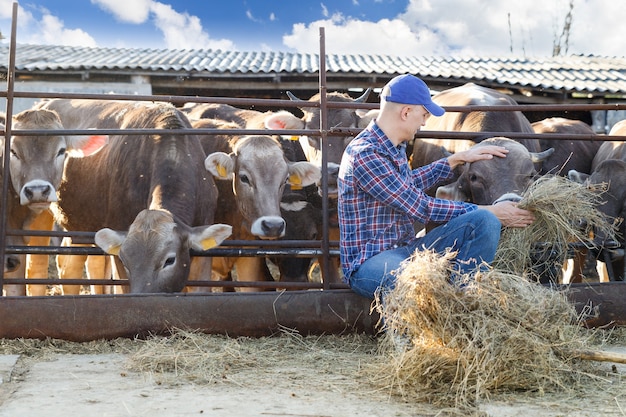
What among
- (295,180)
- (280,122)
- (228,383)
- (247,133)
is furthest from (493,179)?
(228,383)

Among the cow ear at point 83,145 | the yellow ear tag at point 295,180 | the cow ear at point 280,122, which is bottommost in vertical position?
the yellow ear tag at point 295,180

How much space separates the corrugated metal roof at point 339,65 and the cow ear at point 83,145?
6.37 metres

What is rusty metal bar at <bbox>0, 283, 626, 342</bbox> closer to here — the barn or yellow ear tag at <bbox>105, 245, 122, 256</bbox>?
yellow ear tag at <bbox>105, 245, 122, 256</bbox>

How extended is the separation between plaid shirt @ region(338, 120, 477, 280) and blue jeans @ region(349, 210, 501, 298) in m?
0.09

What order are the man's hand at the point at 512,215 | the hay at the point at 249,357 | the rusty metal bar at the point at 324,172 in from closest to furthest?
the hay at the point at 249,357, the man's hand at the point at 512,215, the rusty metal bar at the point at 324,172

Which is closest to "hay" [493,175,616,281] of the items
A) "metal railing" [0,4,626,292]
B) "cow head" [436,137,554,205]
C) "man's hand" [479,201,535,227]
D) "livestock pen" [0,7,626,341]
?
"man's hand" [479,201,535,227]

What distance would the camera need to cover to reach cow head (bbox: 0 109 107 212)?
676 cm

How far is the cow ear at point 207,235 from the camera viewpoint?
606 centimetres

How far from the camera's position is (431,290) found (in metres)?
3.87

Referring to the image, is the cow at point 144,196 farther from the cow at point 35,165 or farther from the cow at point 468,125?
the cow at point 468,125

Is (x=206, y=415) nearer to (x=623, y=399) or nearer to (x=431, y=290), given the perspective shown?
(x=431, y=290)

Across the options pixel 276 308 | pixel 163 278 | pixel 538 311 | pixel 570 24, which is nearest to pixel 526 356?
pixel 538 311

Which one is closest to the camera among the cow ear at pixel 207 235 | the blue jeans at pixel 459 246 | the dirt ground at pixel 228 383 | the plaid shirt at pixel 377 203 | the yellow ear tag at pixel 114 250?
the dirt ground at pixel 228 383

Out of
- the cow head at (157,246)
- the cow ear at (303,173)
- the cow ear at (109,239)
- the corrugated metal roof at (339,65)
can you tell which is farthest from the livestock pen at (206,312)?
the corrugated metal roof at (339,65)
